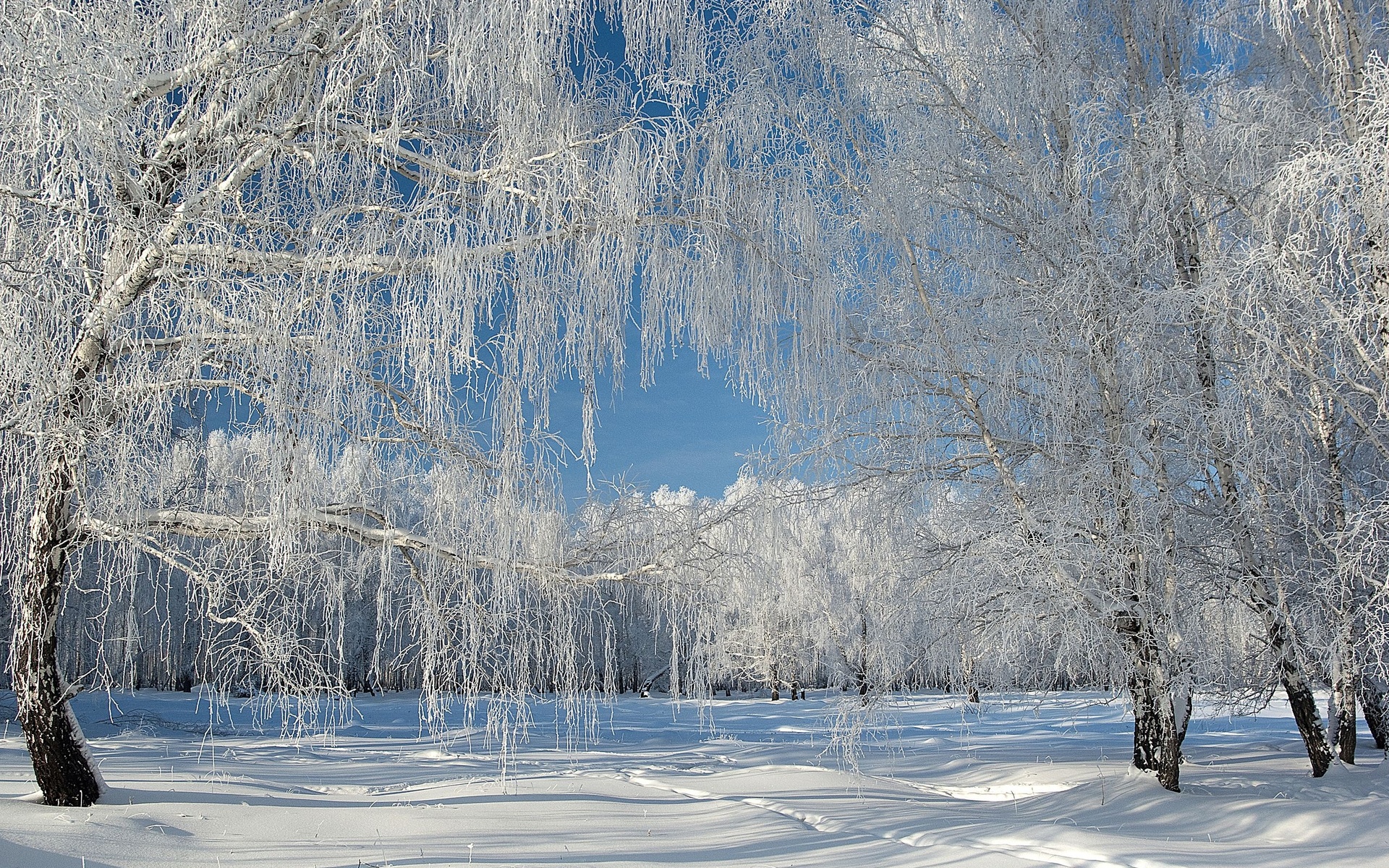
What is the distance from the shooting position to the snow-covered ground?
4.34 meters

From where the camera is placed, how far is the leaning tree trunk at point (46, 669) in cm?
486

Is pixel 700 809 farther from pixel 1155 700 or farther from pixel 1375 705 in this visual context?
pixel 1375 705

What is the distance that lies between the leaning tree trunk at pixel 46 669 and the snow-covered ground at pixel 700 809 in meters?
0.23

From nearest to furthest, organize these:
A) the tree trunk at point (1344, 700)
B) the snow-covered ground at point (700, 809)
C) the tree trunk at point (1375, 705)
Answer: the snow-covered ground at point (700, 809) → the tree trunk at point (1344, 700) → the tree trunk at point (1375, 705)

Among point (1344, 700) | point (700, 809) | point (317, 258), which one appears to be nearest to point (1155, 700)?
point (1344, 700)

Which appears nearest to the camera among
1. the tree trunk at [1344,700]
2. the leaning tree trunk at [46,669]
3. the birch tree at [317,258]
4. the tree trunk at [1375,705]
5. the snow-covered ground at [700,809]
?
the birch tree at [317,258]

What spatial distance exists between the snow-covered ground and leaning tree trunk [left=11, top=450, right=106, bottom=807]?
231 mm

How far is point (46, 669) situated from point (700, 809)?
13.1 ft

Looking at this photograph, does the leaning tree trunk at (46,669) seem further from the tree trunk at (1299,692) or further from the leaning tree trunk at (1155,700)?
the tree trunk at (1299,692)

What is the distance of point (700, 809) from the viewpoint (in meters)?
6.27

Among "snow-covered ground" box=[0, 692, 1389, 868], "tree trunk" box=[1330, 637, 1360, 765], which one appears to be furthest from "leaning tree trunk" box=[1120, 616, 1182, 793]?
"tree trunk" box=[1330, 637, 1360, 765]

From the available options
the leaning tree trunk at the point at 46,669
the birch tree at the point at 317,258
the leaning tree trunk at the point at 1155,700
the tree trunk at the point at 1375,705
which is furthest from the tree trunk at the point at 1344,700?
the leaning tree trunk at the point at 46,669

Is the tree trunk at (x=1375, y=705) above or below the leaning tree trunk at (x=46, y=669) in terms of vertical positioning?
below

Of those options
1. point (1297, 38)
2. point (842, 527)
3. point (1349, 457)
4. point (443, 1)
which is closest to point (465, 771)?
point (842, 527)
